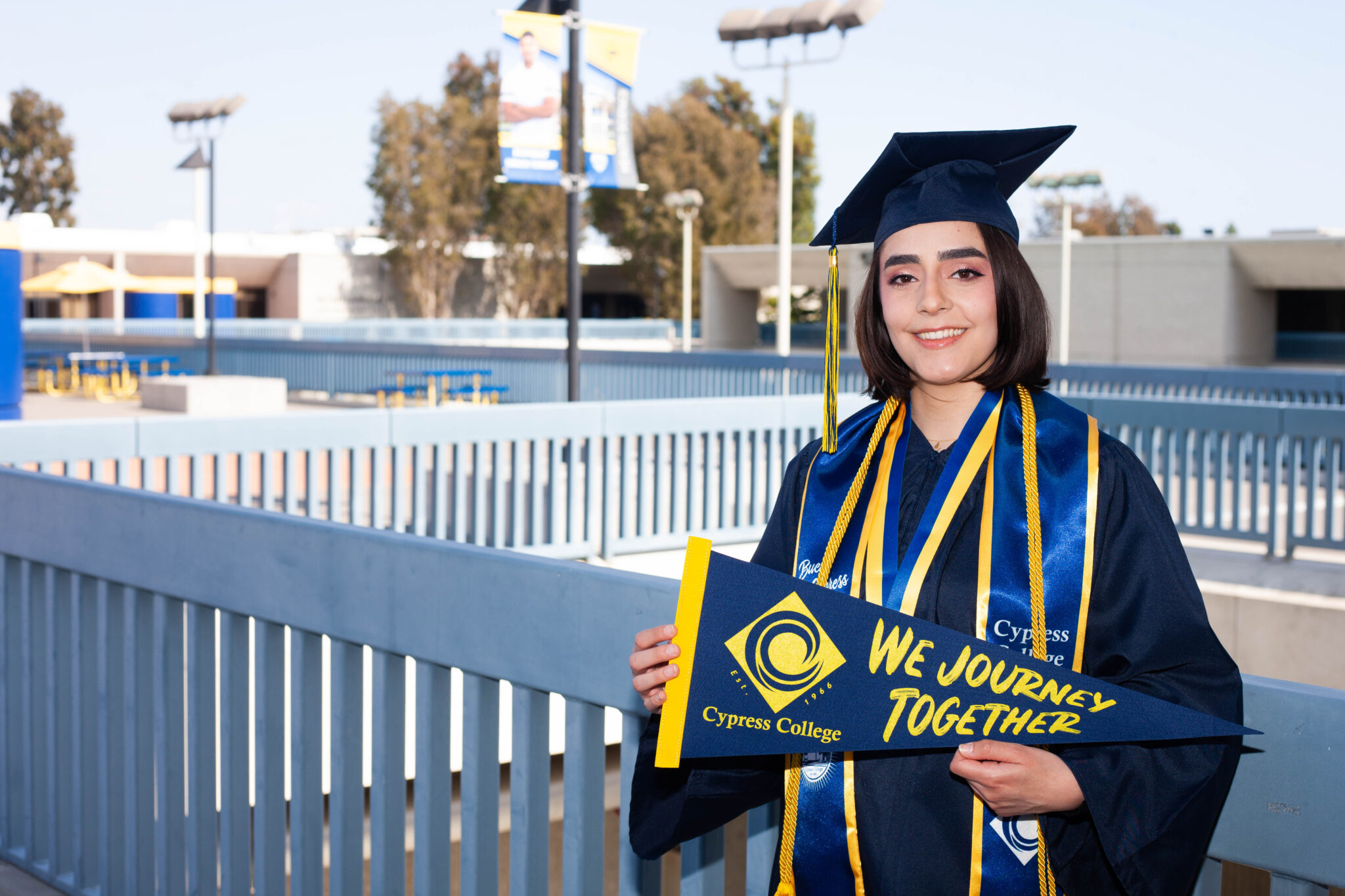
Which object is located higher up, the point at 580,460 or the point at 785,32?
the point at 785,32

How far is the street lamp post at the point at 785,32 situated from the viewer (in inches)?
832

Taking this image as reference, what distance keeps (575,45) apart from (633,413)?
4.34m

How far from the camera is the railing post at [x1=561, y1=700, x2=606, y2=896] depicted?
2.61m

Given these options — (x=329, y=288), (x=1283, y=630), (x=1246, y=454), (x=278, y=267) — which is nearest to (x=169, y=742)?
(x=1283, y=630)

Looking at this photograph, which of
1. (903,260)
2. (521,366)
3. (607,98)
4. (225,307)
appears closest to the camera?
(903,260)

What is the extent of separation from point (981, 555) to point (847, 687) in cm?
26

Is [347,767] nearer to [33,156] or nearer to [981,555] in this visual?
[981,555]

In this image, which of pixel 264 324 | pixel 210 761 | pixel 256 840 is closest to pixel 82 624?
pixel 210 761

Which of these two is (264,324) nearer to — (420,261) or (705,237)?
(420,261)

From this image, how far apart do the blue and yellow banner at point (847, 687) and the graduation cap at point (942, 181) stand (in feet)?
1.20

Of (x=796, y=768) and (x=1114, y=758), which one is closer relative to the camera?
(x=1114, y=758)

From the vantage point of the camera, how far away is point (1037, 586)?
5.84ft

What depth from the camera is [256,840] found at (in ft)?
10.7

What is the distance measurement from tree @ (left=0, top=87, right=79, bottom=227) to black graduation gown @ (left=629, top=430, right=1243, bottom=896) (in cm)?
9032
